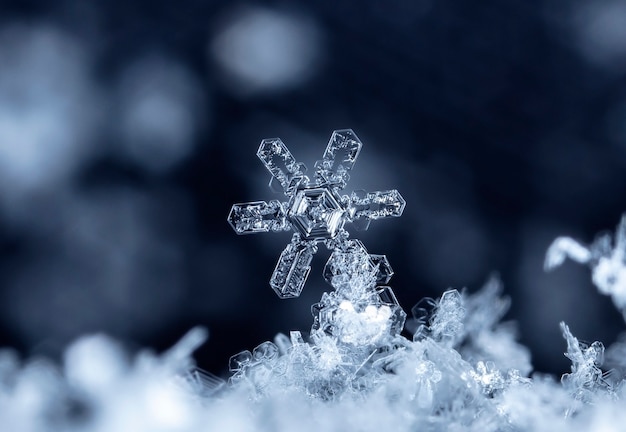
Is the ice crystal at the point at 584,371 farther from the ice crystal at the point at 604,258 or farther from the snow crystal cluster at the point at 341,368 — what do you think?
the ice crystal at the point at 604,258

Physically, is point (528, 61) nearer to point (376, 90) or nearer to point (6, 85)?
point (376, 90)

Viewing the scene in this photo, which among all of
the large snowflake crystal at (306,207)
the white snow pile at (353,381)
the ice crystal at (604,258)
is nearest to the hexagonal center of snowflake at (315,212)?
the large snowflake crystal at (306,207)

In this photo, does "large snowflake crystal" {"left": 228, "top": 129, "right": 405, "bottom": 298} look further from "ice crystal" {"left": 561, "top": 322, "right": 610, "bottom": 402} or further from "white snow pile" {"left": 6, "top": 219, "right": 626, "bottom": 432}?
"ice crystal" {"left": 561, "top": 322, "right": 610, "bottom": 402}

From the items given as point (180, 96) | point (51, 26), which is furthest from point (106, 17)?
point (180, 96)

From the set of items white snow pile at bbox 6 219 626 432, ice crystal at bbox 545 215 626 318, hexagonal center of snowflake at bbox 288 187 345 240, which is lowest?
white snow pile at bbox 6 219 626 432

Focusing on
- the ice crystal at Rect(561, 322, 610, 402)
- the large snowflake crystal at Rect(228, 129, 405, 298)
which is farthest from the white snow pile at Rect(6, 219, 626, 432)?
the large snowflake crystal at Rect(228, 129, 405, 298)

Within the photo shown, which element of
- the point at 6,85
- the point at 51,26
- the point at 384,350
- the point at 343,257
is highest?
the point at 51,26

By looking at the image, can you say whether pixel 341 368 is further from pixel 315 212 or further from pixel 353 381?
pixel 315 212

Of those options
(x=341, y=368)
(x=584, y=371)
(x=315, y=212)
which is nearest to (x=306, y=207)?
(x=315, y=212)
